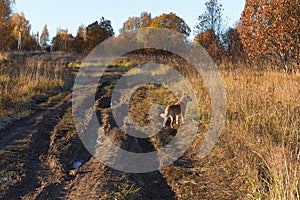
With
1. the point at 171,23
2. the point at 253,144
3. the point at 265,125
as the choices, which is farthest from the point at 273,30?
the point at 171,23

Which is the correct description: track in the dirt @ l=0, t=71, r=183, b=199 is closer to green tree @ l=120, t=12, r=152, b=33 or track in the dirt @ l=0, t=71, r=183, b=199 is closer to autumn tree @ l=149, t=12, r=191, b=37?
autumn tree @ l=149, t=12, r=191, b=37

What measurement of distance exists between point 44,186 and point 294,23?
30.7ft

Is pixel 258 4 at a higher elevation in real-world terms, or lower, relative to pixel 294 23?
higher

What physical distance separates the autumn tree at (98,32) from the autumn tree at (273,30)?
23.6m

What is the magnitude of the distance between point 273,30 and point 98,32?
2581cm

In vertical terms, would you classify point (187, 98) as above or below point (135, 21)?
below

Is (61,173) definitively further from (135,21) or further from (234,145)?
(135,21)

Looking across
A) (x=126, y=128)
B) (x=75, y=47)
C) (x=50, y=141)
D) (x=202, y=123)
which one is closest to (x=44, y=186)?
(x=50, y=141)

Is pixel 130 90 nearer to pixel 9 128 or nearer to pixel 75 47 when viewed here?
pixel 9 128

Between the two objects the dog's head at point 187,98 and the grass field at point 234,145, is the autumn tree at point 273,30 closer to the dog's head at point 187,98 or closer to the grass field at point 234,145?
the grass field at point 234,145

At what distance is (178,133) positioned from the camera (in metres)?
6.57

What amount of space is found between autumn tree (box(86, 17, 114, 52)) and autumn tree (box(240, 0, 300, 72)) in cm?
2357

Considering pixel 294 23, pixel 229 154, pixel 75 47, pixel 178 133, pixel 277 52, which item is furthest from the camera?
pixel 75 47

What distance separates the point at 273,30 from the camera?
1046 centimetres
